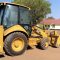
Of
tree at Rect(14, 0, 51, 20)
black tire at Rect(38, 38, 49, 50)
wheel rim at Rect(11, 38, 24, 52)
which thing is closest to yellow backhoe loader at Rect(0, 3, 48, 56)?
wheel rim at Rect(11, 38, 24, 52)

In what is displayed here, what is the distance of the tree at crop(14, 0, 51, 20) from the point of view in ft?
137

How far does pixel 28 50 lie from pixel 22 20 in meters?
1.82

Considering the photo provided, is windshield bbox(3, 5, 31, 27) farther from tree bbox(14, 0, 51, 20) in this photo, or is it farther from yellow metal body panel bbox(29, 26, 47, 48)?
tree bbox(14, 0, 51, 20)

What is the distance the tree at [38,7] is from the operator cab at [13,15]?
92.1 ft

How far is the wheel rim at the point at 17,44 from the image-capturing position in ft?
38.4

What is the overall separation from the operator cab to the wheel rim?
0.85 metres

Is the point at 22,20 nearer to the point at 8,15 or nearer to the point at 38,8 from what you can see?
the point at 8,15

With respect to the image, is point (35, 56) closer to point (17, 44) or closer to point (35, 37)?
point (17, 44)

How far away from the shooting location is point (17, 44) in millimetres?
11875

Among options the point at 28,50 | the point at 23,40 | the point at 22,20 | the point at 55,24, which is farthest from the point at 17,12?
the point at 55,24

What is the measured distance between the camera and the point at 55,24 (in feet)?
205

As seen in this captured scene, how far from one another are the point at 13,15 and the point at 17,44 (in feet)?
5.07

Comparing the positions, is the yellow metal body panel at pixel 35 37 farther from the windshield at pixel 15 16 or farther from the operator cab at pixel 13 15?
the windshield at pixel 15 16

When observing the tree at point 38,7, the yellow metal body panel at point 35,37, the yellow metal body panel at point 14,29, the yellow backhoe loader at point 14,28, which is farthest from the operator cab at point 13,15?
the tree at point 38,7
